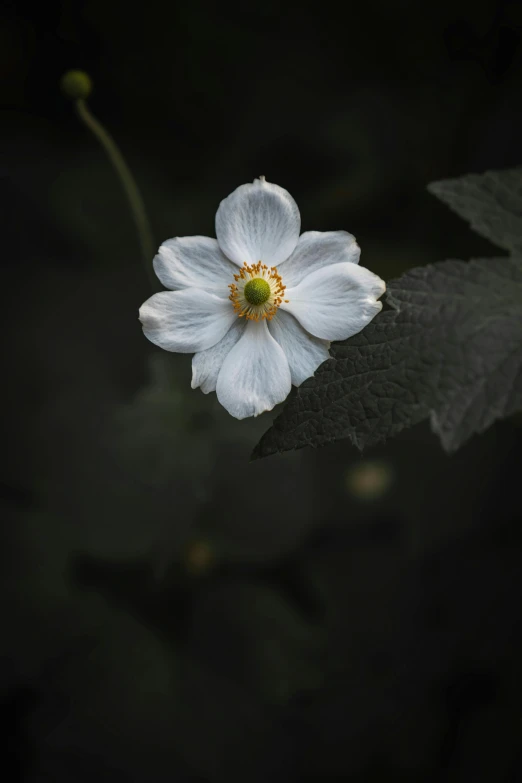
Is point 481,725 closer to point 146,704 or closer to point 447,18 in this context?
point 146,704

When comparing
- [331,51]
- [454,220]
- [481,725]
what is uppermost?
[331,51]

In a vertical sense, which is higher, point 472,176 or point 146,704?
point 472,176

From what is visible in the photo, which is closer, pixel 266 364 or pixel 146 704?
pixel 266 364

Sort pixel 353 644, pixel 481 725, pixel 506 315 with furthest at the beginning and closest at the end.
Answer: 1. pixel 353 644
2. pixel 481 725
3. pixel 506 315

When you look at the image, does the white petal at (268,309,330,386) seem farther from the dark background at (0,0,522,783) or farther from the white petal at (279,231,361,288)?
the dark background at (0,0,522,783)

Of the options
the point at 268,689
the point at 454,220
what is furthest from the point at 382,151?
the point at 268,689

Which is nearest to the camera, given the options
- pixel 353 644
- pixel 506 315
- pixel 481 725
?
pixel 506 315

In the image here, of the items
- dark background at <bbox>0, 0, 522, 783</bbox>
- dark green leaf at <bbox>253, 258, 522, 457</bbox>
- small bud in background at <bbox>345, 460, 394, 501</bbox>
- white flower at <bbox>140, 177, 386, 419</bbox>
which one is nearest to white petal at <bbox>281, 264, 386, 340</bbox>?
white flower at <bbox>140, 177, 386, 419</bbox>

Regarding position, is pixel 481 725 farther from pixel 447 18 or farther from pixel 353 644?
pixel 447 18

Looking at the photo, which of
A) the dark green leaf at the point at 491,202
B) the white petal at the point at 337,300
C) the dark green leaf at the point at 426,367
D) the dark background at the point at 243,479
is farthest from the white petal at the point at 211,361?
the dark background at the point at 243,479
